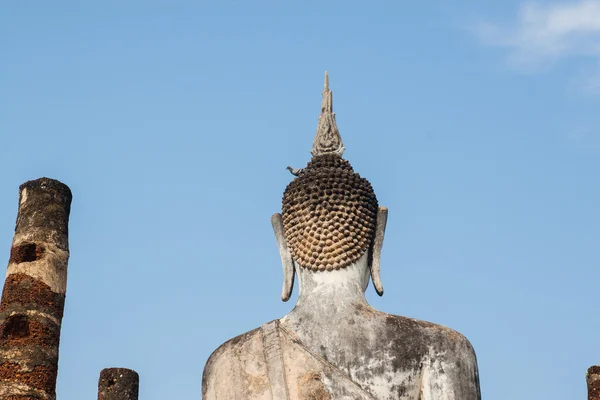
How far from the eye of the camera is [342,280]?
1148cm

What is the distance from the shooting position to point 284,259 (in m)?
11.9

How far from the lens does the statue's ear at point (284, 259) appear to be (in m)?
11.9

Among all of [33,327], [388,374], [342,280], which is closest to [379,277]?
[342,280]

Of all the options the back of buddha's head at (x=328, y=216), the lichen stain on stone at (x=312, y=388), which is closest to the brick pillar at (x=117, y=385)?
the back of buddha's head at (x=328, y=216)

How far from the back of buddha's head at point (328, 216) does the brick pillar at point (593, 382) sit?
Result: 5.39 m

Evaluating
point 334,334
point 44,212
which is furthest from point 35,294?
point 334,334

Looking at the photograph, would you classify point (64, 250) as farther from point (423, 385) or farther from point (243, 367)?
point (423, 385)

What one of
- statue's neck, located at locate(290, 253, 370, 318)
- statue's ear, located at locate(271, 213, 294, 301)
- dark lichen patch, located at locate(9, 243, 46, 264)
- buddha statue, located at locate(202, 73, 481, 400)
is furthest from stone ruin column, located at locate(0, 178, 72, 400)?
statue's neck, located at locate(290, 253, 370, 318)

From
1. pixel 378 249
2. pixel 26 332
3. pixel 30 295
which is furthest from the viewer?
pixel 30 295

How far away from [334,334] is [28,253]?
5051mm

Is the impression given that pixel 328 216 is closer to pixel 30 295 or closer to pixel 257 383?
pixel 257 383

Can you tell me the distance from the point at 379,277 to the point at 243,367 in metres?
1.34

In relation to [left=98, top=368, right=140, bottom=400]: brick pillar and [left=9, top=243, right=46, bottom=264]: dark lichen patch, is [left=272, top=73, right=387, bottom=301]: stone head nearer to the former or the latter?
[left=9, top=243, right=46, bottom=264]: dark lichen patch

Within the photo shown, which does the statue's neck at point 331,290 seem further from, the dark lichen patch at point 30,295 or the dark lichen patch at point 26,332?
the dark lichen patch at point 30,295
